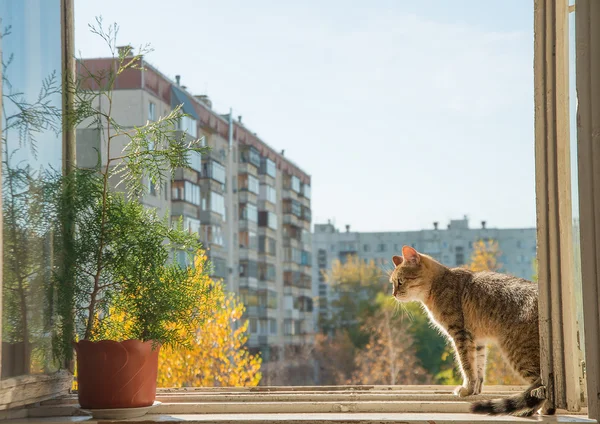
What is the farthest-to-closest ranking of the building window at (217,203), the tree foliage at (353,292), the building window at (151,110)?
the tree foliage at (353,292) → the building window at (217,203) → the building window at (151,110)

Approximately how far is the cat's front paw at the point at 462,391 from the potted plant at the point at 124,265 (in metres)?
0.56

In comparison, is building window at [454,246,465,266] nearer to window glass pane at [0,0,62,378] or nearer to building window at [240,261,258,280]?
building window at [240,261,258,280]

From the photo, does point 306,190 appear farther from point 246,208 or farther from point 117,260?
point 117,260

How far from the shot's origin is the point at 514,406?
4.49 feet

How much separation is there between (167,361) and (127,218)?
4.82 m

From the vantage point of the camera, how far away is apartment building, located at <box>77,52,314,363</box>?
41.3 ft

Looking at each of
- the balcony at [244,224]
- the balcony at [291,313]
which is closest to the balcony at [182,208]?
the balcony at [244,224]

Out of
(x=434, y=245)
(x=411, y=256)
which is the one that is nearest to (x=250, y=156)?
(x=434, y=245)

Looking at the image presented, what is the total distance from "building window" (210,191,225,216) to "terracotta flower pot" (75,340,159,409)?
1458 cm

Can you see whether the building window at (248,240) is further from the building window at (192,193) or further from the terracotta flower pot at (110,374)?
the terracotta flower pot at (110,374)

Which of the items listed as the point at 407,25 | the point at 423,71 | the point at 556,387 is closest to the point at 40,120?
the point at 556,387

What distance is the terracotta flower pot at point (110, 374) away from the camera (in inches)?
54.9

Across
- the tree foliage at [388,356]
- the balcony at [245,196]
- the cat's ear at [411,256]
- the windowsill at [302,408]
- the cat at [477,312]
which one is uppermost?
the balcony at [245,196]

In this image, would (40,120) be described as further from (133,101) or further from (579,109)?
(133,101)
